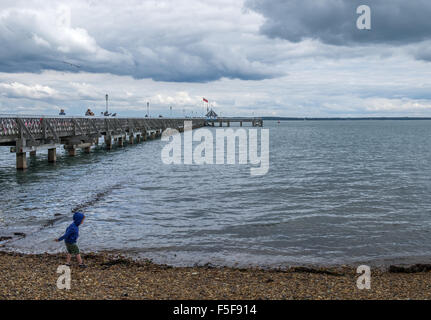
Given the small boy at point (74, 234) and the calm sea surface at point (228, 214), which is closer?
the small boy at point (74, 234)

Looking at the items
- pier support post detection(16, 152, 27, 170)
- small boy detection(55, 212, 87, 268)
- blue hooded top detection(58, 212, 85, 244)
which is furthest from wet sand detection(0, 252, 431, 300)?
pier support post detection(16, 152, 27, 170)

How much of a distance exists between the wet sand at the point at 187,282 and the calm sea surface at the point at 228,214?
1.15m

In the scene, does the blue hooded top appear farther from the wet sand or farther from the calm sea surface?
the calm sea surface

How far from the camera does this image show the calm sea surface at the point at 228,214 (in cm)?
1267

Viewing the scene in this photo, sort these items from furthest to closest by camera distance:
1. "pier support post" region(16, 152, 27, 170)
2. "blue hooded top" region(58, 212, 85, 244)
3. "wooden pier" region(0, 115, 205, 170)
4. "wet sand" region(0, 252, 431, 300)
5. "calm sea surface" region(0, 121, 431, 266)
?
"pier support post" region(16, 152, 27, 170)
"wooden pier" region(0, 115, 205, 170)
"calm sea surface" region(0, 121, 431, 266)
"blue hooded top" region(58, 212, 85, 244)
"wet sand" region(0, 252, 431, 300)

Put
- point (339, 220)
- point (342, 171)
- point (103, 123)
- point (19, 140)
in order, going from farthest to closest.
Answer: point (103, 123) < point (342, 171) < point (19, 140) < point (339, 220)

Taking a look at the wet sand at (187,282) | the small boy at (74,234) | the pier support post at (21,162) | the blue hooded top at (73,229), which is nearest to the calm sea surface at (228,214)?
the pier support post at (21,162)

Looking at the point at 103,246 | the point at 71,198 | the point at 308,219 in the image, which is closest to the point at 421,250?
the point at 308,219

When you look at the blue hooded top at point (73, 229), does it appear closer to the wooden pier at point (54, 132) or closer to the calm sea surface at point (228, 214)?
the calm sea surface at point (228, 214)

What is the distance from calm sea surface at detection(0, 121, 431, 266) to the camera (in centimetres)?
1267

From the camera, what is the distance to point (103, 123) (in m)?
56.5

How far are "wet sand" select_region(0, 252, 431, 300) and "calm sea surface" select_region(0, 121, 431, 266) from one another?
1.15m
